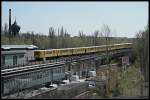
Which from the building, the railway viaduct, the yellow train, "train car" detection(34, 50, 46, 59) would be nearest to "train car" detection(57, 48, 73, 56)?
the yellow train

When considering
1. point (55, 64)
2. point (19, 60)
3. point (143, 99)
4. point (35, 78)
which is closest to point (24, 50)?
point (19, 60)

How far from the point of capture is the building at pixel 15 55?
23981 mm

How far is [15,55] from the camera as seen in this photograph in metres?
25.9

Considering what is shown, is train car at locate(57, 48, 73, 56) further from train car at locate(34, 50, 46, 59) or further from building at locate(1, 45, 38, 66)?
building at locate(1, 45, 38, 66)

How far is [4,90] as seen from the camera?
1786 centimetres

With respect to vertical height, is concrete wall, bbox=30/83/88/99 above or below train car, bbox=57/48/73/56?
below

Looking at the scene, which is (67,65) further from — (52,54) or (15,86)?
(15,86)

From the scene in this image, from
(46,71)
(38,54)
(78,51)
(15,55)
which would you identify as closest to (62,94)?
(46,71)

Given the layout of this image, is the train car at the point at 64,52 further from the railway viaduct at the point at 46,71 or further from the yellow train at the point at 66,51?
the railway viaduct at the point at 46,71

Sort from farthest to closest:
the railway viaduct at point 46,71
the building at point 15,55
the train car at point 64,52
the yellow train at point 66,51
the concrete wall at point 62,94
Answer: the train car at point 64,52, the yellow train at point 66,51, the building at point 15,55, the railway viaduct at point 46,71, the concrete wall at point 62,94

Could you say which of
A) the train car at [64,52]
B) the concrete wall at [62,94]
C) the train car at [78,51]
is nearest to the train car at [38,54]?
the train car at [64,52]

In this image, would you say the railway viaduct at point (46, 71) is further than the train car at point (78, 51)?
No

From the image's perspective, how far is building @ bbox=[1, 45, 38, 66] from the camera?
24.0 metres

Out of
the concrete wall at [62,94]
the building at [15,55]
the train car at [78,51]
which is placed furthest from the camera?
the train car at [78,51]
